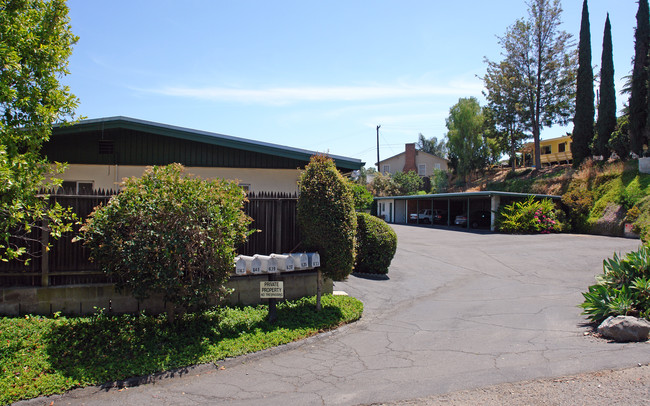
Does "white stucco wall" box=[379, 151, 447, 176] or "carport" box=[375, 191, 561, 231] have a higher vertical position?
"white stucco wall" box=[379, 151, 447, 176]

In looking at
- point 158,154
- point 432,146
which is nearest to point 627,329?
point 158,154

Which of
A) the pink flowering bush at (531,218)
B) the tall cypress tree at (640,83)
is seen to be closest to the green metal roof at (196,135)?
the pink flowering bush at (531,218)

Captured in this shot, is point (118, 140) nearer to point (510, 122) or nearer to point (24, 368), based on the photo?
point (24, 368)

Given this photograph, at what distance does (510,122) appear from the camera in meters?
45.5

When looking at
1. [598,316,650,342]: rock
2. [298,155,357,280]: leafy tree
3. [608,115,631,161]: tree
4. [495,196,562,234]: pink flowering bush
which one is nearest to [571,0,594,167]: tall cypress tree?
[608,115,631,161]: tree

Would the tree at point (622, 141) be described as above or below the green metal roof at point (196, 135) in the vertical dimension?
above

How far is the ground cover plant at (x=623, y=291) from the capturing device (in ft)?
23.6

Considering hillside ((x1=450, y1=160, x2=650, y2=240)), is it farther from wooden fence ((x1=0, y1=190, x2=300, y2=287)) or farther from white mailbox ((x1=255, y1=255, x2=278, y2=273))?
wooden fence ((x1=0, y1=190, x2=300, y2=287))

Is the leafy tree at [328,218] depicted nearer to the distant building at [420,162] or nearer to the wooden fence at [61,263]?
the wooden fence at [61,263]

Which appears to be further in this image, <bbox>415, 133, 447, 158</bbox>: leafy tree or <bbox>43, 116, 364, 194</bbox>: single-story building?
<bbox>415, 133, 447, 158</bbox>: leafy tree

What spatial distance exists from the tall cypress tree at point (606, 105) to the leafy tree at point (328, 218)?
1283 inches

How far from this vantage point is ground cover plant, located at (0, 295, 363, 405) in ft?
16.6

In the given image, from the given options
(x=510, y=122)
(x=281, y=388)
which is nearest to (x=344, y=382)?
(x=281, y=388)

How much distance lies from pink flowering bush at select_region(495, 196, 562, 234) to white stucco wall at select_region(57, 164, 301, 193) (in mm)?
19507
